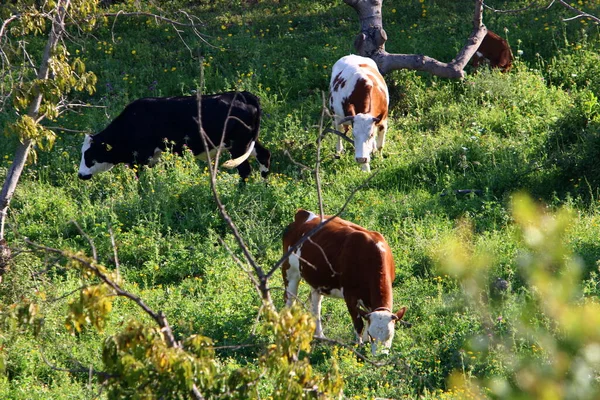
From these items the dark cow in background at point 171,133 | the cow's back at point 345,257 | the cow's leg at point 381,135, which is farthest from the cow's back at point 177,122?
the cow's back at point 345,257

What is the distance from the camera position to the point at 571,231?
33.0 ft

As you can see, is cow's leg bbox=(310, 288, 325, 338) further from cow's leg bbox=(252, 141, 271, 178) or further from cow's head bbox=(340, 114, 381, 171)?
cow's leg bbox=(252, 141, 271, 178)

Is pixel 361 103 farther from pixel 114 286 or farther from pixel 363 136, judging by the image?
pixel 114 286

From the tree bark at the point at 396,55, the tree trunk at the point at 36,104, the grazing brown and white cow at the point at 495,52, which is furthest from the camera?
the grazing brown and white cow at the point at 495,52

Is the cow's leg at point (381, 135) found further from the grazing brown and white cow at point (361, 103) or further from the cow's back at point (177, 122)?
the cow's back at point (177, 122)

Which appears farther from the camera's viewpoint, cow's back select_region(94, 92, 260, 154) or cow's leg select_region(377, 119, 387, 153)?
Answer: cow's leg select_region(377, 119, 387, 153)

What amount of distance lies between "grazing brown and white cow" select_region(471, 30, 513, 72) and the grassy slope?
27 cm

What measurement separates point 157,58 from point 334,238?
Result: 9.97 m

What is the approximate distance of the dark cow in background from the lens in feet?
42.1

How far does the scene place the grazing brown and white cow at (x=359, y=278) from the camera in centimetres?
793

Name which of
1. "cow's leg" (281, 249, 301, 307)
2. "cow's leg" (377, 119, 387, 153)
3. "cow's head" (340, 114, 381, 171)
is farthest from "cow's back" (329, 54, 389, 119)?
"cow's leg" (281, 249, 301, 307)

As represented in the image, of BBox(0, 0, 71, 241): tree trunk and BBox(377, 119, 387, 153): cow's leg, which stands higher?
BBox(0, 0, 71, 241): tree trunk

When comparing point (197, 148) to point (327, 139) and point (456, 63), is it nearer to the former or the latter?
point (327, 139)

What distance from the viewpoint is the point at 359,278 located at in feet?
26.9
